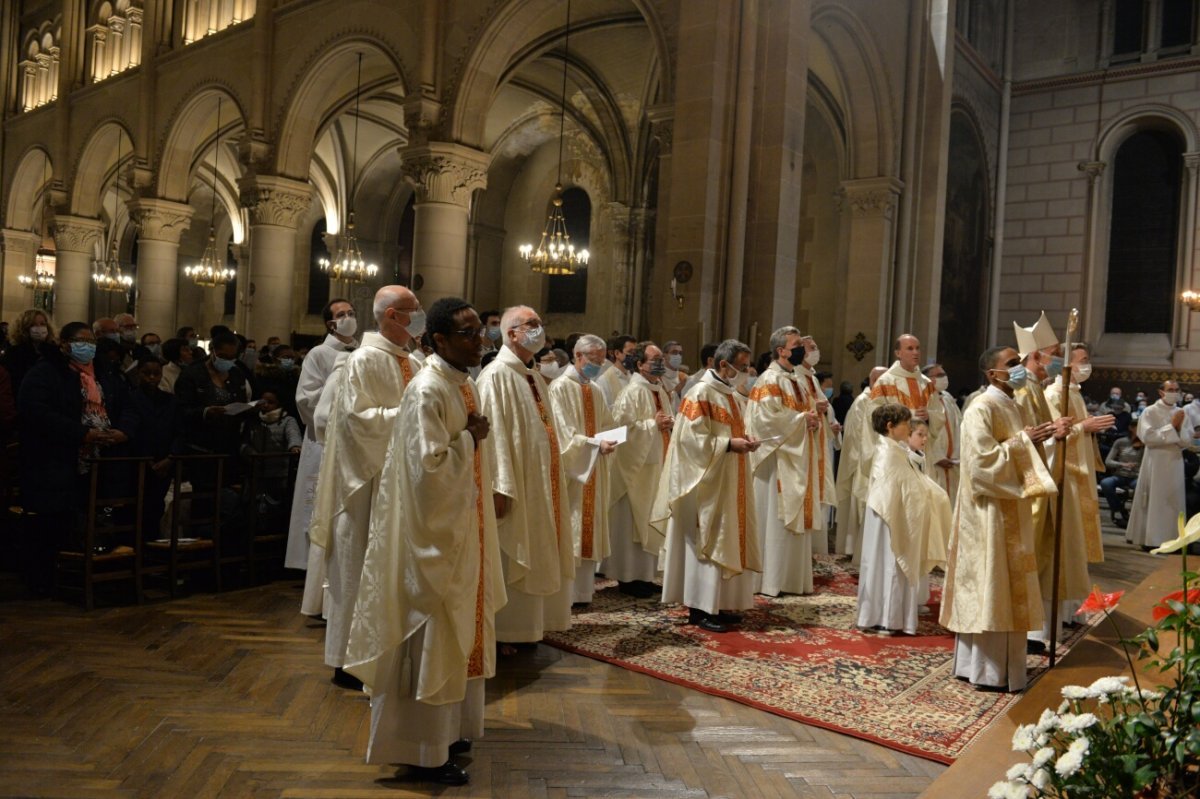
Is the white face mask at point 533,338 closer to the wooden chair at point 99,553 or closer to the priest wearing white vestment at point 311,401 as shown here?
the priest wearing white vestment at point 311,401

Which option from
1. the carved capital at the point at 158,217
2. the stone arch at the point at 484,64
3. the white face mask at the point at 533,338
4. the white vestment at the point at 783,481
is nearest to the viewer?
the white face mask at the point at 533,338

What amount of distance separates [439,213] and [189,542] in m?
7.32

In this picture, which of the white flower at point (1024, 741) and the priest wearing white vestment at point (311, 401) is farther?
the priest wearing white vestment at point (311, 401)

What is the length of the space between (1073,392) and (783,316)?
4.34 meters

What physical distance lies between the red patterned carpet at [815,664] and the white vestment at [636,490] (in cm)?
31

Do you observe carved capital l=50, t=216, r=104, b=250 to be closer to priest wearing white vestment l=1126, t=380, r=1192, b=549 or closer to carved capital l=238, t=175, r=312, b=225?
carved capital l=238, t=175, r=312, b=225

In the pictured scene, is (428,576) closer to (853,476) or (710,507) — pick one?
(710,507)

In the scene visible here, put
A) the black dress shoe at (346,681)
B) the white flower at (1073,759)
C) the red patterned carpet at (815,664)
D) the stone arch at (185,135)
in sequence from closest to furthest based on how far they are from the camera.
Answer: the white flower at (1073,759) < the red patterned carpet at (815,664) < the black dress shoe at (346,681) < the stone arch at (185,135)

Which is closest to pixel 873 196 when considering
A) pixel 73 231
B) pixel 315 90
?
pixel 315 90

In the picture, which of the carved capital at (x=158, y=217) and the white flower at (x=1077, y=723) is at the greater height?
the carved capital at (x=158, y=217)

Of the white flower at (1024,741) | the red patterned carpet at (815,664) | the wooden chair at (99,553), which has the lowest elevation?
the red patterned carpet at (815,664)

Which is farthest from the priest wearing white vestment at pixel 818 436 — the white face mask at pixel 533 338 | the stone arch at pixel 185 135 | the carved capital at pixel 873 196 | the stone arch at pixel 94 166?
the stone arch at pixel 94 166

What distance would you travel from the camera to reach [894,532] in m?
5.60

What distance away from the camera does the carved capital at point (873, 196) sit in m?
14.0
